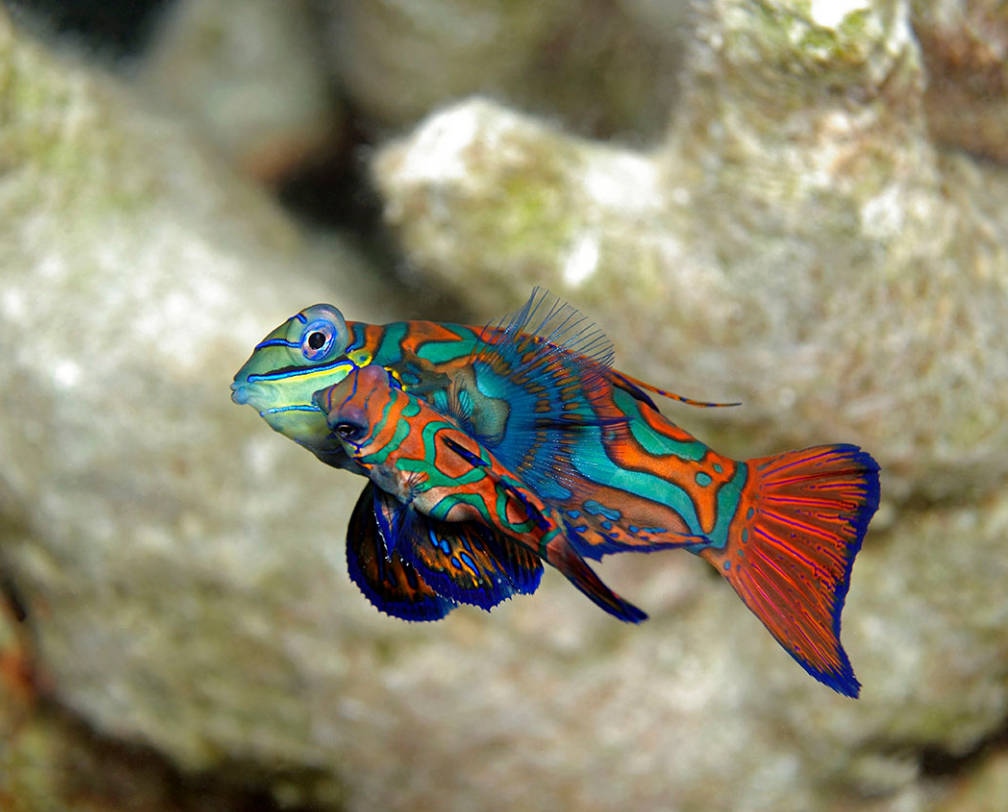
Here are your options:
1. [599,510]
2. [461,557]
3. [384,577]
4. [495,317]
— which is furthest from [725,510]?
[495,317]

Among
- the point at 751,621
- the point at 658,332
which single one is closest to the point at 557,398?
the point at 658,332

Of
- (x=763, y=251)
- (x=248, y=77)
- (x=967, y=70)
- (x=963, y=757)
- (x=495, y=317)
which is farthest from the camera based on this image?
(x=248, y=77)

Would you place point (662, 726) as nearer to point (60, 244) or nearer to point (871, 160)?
point (871, 160)

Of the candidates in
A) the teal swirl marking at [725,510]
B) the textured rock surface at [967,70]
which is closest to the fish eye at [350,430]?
the teal swirl marking at [725,510]

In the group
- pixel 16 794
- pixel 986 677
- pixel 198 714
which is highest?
pixel 986 677

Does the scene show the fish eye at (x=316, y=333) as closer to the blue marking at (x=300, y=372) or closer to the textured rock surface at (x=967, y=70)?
the blue marking at (x=300, y=372)

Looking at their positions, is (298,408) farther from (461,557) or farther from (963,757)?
(963,757)
